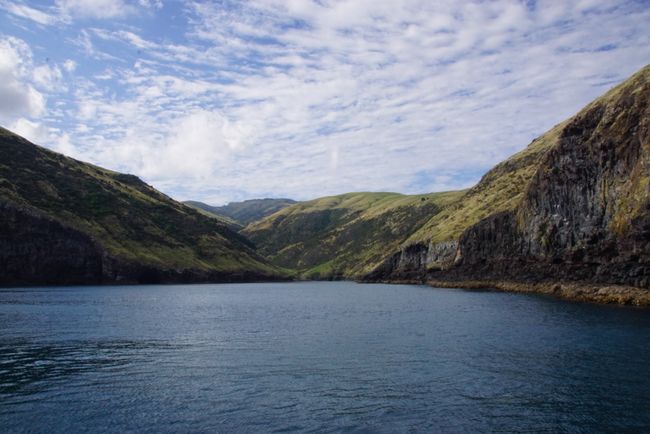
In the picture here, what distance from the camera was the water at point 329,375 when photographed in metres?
29.5

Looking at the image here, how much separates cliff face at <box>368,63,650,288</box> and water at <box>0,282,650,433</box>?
20.6m

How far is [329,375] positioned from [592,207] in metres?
84.8

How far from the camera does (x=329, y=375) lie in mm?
40156

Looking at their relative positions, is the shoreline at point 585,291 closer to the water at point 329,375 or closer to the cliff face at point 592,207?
the cliff face at point 592,207

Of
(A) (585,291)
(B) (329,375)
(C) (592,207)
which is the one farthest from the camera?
→ (C) (592,207)

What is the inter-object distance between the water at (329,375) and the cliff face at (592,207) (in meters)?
20.6

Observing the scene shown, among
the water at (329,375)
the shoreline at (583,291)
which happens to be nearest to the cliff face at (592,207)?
the shoreline at (583,291)

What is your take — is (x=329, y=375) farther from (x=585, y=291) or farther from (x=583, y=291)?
(x=583, y=291)

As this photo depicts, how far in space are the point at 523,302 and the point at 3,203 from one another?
165603mm

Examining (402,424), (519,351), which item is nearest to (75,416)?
(402,424)

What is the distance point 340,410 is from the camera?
31125 mm

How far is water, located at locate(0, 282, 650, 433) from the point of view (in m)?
29.5

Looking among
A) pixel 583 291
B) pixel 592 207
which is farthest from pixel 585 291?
pixel 592 207

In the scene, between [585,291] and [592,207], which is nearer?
[585,291]
